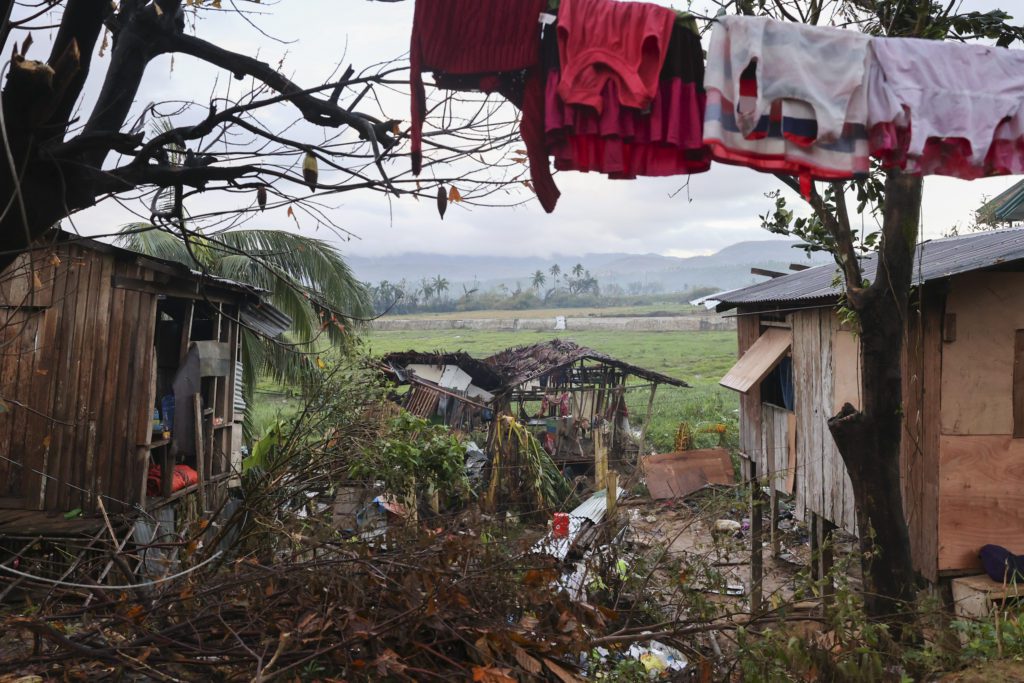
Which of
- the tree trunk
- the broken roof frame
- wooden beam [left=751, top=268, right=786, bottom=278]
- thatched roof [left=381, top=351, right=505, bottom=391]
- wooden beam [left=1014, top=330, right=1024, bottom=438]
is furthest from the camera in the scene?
thatched roof [left=381, top=351, right=505, bottom=391]

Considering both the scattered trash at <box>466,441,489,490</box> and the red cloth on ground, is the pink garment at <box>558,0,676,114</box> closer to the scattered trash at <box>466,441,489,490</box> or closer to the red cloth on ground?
the red cloth on ground

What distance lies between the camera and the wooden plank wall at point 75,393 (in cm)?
696

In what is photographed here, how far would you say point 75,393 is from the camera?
707cm

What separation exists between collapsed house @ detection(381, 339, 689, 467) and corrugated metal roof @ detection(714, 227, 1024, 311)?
7.13m

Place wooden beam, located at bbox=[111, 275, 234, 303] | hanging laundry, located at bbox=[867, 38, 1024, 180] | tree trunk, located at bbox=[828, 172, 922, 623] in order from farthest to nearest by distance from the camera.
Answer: wooden beam, located at bbox=[111, 275, 234, 303], tree trunk, located at bbox=[828, 172, 922, 623], hanging laundry, located at bbox=[867, 38, 1024, 180]

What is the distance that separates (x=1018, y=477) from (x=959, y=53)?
14.2 feet

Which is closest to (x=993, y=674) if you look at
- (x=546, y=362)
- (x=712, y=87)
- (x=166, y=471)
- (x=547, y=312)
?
(x=712, y=87)

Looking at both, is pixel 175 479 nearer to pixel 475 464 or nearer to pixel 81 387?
pixel 81 387

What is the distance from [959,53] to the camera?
335 centimetres

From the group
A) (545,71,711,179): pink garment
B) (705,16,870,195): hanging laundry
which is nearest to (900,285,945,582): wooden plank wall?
(705,16,870,195): hanging laundry

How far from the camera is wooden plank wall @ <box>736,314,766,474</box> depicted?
11.1m

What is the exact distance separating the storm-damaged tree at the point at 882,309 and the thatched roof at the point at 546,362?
12.9 m

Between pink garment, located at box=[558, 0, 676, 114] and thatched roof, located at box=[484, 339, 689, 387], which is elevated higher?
pink garment, located at box=[558, 0, 676, 114]

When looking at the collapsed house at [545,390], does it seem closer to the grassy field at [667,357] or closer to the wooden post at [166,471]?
the grassy field at [667,357]
